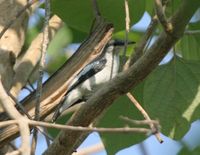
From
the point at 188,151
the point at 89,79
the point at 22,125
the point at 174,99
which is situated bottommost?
the point at 188,151

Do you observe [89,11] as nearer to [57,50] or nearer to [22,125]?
[57,50]

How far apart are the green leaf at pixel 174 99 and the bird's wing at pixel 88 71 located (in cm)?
29

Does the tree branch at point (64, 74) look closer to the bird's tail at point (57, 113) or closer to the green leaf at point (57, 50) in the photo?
the bird's tail at point (57, 113)

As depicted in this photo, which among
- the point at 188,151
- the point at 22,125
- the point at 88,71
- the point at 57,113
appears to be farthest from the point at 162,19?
the point at 88,71

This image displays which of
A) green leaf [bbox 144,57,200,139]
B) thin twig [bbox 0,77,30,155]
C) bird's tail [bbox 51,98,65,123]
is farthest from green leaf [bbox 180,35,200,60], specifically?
thin twig [bbox 0,77,30,155]

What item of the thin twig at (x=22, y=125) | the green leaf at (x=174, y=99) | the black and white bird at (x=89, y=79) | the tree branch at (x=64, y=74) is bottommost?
the green leaf at (x=174, y=99)

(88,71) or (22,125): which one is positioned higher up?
(22,125)

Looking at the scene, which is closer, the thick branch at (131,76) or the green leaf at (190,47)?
the thick branch at (131,76)

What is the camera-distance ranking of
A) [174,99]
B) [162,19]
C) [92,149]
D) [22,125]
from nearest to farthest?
[22,125] → [162,19] → [174,99] → [92,149]

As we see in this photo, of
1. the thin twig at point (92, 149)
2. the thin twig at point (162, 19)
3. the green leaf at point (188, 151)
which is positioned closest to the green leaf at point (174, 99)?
the green leaf at point (188, 151)

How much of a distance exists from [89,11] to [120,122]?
34cm

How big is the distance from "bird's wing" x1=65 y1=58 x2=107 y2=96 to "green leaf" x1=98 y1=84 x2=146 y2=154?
0.19 meters

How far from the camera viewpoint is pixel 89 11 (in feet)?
6.09

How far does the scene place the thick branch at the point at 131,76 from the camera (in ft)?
4.14
